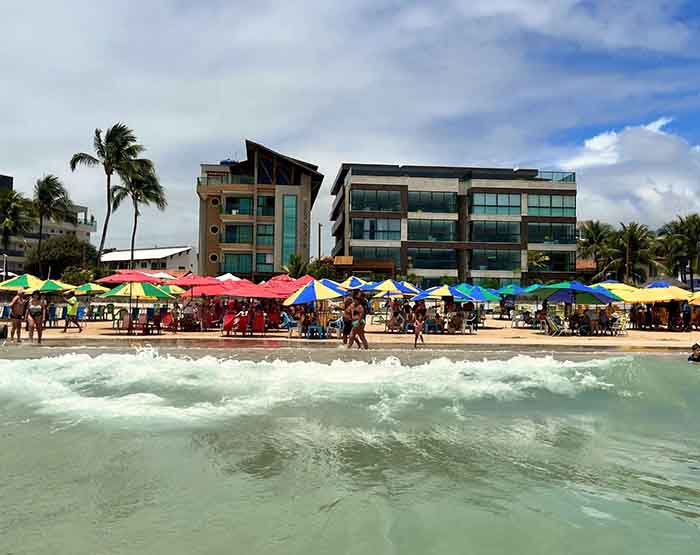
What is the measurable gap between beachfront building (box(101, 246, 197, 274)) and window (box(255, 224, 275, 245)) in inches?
1256

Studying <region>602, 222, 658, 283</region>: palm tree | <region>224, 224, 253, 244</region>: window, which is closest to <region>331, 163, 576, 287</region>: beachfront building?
<region>602, 222, 658, 283</region>: palm tree

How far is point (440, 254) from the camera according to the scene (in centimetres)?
5953

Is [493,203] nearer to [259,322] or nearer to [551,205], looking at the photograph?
[551,205]

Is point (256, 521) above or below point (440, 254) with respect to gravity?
below

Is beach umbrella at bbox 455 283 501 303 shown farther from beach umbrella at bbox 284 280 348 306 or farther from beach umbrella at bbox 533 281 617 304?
beach umbrella at bbox 284 280 348 306

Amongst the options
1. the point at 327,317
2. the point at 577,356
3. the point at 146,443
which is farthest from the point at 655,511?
the point at 327,317

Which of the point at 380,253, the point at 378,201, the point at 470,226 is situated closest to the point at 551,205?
the point at 470,226

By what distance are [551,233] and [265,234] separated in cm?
2846

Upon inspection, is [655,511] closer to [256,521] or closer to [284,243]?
[256,521]

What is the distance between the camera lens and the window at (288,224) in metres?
52.1

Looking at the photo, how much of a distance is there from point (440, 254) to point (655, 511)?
54.2 meters

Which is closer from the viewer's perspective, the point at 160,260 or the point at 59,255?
the point at 59,255

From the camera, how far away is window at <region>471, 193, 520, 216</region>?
5944cm

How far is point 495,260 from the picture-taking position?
2346 inches
